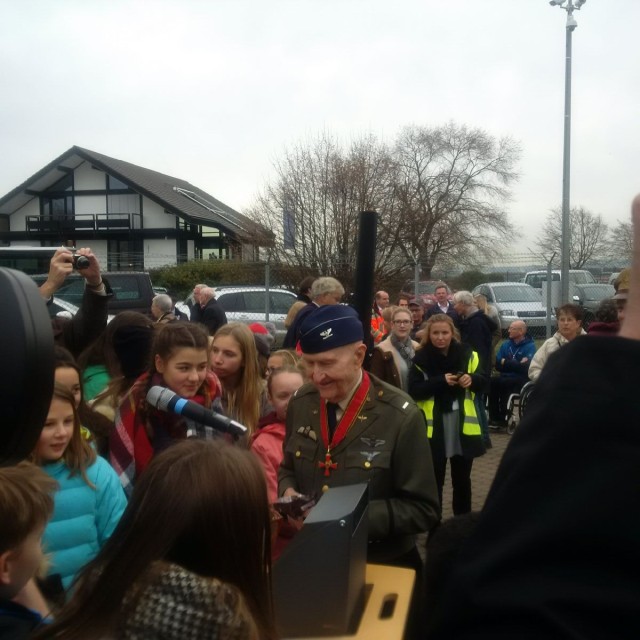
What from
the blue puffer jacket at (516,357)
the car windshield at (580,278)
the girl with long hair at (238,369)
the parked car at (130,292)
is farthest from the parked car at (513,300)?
the girl with long hair at (238,369)

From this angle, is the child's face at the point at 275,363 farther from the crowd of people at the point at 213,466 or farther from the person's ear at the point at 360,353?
the person's ear at the point at 360,353

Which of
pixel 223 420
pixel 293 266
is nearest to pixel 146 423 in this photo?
pixel 223 420

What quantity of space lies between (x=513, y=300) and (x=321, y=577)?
49.1 ft

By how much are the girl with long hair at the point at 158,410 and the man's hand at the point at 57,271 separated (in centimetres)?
73

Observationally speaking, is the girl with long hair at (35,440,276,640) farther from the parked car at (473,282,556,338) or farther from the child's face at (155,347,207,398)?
the parked car at (473,282,556,338)

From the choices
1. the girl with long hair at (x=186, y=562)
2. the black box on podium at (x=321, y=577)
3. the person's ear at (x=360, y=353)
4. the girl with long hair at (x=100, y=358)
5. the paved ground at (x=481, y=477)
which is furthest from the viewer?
the paved ground at (x=481, y=477)

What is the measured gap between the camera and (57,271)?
3994 millimetres

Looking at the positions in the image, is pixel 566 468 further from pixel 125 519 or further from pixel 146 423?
pixel 146 423

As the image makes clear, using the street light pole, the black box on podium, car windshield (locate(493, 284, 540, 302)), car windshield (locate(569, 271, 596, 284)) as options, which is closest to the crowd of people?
the black box on podium

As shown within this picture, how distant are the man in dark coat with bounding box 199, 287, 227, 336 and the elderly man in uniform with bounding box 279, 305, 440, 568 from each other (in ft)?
23.3

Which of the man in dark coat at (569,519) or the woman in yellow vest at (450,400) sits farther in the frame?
the woman in yellow vest at (450,400)

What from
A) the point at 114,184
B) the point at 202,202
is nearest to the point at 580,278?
the point at 114,184

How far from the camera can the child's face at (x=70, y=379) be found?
2941 mm

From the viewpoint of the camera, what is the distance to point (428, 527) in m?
2.92
